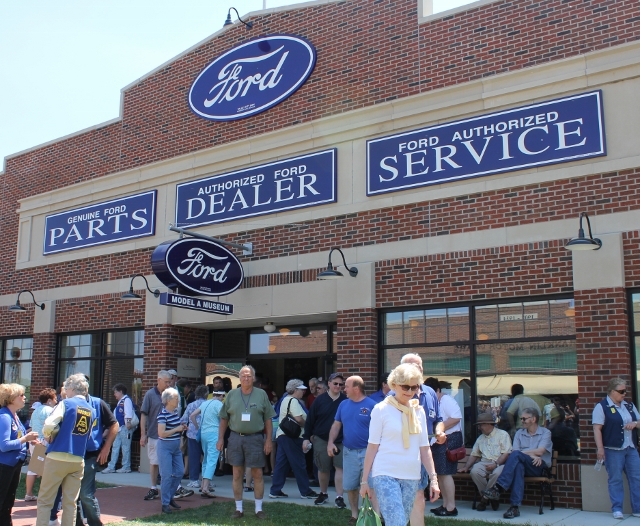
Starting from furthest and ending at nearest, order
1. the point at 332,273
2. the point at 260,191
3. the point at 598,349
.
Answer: the point at 260,191 < the point at 332,273 < the point at 598,349

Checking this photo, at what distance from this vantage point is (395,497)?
5.89 m

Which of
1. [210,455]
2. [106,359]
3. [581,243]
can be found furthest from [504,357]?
[106,359]

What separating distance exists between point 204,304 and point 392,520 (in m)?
7.08

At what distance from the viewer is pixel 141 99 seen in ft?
53.2

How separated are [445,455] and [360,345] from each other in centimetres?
271

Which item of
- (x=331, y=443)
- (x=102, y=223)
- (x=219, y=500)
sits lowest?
(x=219, y=500)

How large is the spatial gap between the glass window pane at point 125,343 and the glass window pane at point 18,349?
114 inches

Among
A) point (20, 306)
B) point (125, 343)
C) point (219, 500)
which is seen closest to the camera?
point (219, 500)

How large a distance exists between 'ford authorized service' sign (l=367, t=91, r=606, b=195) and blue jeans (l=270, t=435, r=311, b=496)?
416 centimetres

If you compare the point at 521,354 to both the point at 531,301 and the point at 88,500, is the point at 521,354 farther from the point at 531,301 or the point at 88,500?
the point at 88,500

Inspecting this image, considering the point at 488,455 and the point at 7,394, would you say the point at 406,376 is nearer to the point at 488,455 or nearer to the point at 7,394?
the point at 7,394

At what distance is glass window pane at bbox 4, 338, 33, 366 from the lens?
58.1ft

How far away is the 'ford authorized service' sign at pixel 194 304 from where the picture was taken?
11539mm

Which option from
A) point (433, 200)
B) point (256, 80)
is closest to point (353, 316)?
point (433, 200)
